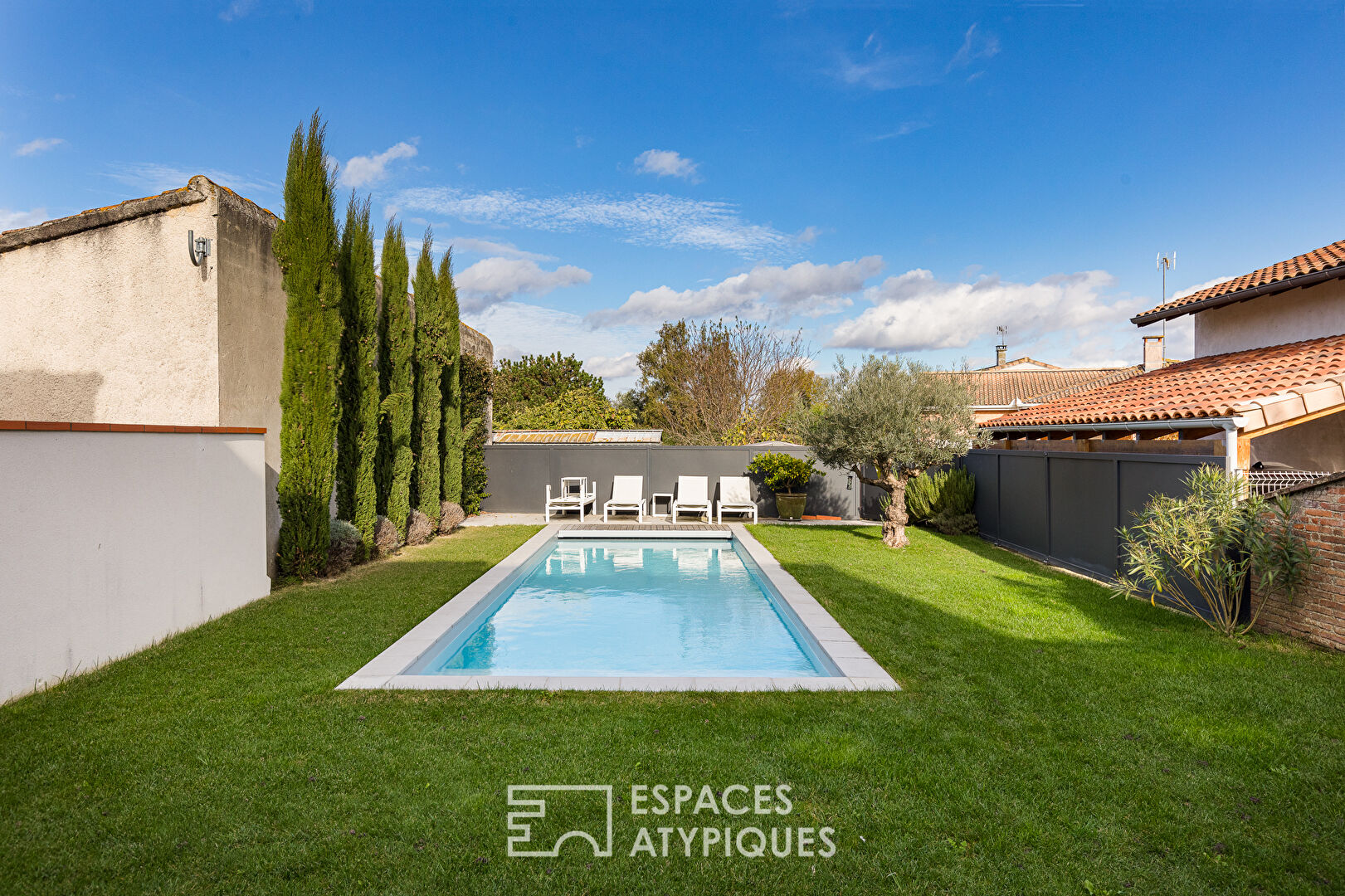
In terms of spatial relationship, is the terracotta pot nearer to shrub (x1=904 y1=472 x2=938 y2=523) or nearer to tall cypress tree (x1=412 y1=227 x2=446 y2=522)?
shrub (x1=904 y1=472 x2=938 y2=523)

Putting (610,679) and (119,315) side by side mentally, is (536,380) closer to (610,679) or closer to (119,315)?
(119,315)

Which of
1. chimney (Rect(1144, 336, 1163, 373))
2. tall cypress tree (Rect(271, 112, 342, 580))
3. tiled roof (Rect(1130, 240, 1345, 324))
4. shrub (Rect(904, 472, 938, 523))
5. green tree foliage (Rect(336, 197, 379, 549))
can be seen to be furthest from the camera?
chimney (Rect(1144, 336, 1163, 373))

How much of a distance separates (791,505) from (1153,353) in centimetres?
1902

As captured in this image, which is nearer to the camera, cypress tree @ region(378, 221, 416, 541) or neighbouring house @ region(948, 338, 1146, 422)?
cypress tree @ region(378, 221, 416, 541)

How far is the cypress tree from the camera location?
33.2 feet

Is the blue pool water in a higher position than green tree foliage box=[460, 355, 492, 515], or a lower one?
lower

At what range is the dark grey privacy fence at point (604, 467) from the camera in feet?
48.6

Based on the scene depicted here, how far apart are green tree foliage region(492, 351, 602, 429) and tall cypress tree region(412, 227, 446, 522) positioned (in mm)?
26940

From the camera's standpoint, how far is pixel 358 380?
344 inches

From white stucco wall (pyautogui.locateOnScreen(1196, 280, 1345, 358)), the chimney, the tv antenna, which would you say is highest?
the tv antenna

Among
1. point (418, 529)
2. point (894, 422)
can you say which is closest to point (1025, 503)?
point (894, 422)

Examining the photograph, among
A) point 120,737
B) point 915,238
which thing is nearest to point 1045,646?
point 120,737

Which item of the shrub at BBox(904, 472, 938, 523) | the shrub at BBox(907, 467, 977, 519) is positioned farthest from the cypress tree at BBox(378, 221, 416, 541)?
the shrub at BBox(904, 472, 938, 523)

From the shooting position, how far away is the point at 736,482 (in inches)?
564
